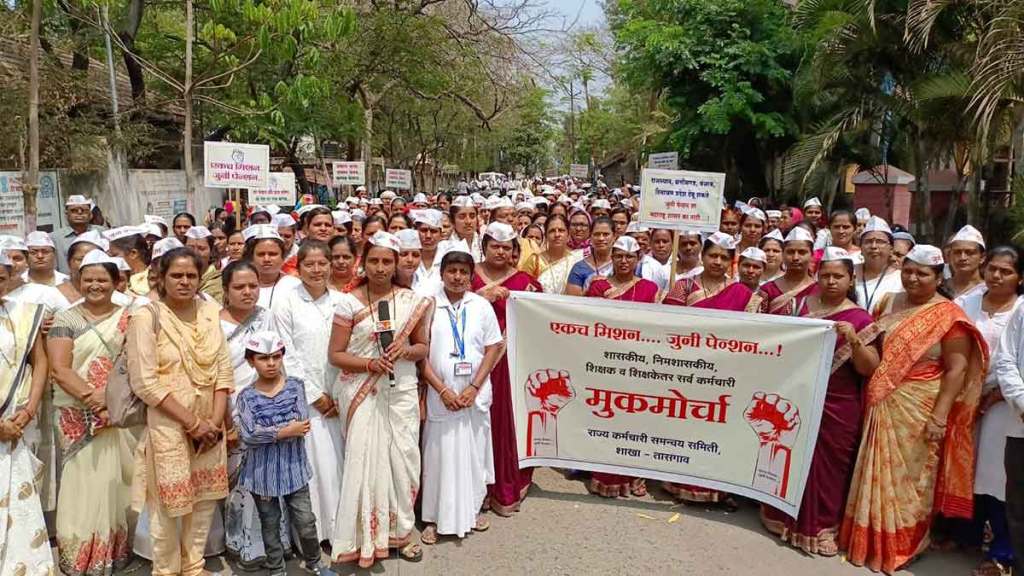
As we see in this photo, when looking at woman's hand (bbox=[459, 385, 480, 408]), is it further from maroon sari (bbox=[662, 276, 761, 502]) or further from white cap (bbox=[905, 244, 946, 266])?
white cap (bbox=[905, 244, 946, 266])

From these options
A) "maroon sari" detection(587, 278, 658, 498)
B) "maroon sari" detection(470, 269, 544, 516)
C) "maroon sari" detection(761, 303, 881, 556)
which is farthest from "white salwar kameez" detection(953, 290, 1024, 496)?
"maroon sari" detection(470, 269, 544, 516)

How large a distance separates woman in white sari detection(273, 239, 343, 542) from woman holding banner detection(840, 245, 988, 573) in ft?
9.85

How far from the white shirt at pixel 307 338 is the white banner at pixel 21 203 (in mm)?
5766

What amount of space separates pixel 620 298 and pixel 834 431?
60.1 inches

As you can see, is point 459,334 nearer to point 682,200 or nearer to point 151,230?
point 682,200

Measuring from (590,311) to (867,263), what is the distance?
7.46 ft

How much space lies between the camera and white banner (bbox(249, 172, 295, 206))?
10.2 metres

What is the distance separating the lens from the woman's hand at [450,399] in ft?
13.6

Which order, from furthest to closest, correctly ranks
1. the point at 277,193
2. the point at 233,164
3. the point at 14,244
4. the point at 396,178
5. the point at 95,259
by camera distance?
1. the point at 396,178
2. the point at 277,193
3. the point at 233,164
4. the point at 14,244
5. the point at 95,259

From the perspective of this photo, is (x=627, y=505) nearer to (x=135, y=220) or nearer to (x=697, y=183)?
(x=697, y=183)

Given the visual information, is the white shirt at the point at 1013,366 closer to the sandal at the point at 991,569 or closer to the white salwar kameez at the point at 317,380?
the sandal at the point at 991,569

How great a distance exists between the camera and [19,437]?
3.45 metres

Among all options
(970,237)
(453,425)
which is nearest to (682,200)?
(970,237)

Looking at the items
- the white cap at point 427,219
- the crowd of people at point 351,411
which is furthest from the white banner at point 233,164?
the crowd of people at point 351,411
